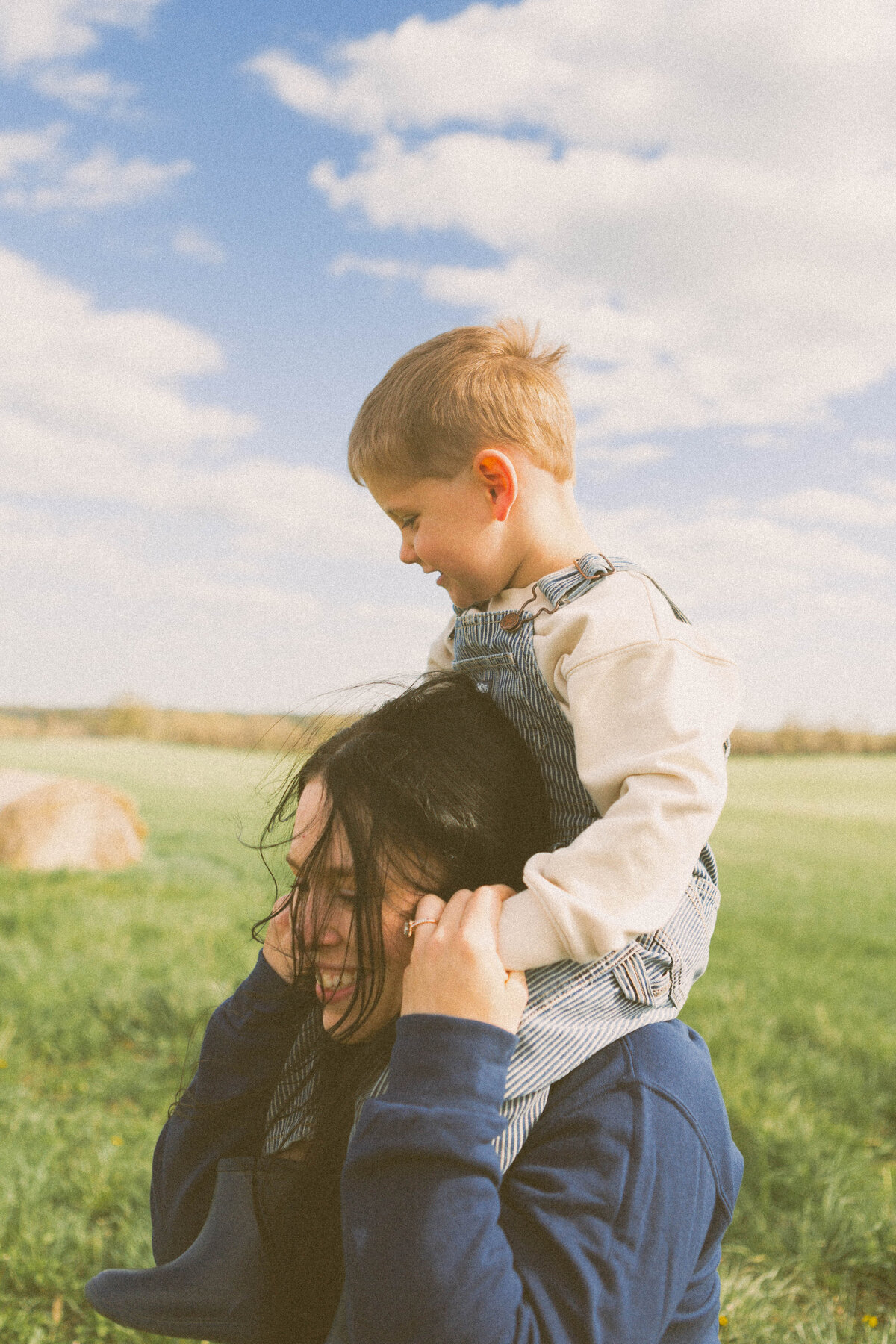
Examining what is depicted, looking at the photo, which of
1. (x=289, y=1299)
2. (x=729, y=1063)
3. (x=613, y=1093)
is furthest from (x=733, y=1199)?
(x=729, y=1063)

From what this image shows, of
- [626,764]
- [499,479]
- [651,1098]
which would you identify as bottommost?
[651,1098]

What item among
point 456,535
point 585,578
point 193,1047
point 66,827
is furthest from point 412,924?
point 66,827

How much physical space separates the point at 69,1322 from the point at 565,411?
291cm

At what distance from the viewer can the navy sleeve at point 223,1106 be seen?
180 cm

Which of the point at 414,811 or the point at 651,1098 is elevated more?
the point at 414,811

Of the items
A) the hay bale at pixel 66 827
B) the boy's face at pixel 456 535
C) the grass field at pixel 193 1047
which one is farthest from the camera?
the hay bale at pixel 66 827

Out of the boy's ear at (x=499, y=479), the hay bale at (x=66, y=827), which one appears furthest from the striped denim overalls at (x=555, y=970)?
the hay bale at (x=66, y=827)

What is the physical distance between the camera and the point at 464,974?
140 centimetres

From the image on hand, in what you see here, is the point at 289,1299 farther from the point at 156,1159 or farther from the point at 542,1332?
the point at 542,1332

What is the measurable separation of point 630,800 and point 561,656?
1.07 feet

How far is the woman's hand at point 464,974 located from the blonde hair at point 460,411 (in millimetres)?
1088

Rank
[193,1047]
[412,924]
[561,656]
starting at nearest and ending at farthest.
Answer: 1. [412,924]
2. [561,656]
3. [193,1047]

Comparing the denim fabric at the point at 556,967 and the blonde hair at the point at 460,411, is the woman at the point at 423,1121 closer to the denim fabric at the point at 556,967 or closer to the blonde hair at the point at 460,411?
the denim fabric at the point at 556,967

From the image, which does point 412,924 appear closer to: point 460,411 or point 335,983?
point 335,983
